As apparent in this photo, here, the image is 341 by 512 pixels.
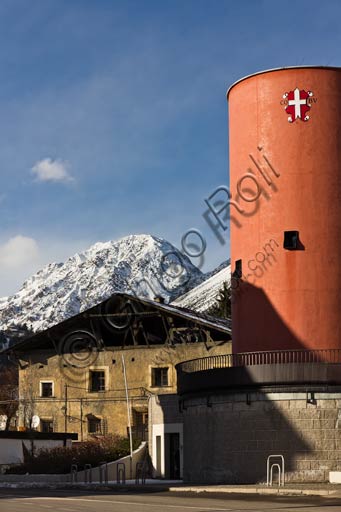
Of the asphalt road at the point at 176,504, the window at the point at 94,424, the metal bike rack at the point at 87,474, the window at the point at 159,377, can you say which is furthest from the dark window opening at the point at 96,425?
the asphalt road at the point at 176,504

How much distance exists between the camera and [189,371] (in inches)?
1565

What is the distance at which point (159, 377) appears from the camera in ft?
183

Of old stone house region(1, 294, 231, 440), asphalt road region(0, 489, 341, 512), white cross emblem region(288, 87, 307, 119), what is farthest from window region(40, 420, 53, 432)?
asphalt road region(0, 489, 341, 512)

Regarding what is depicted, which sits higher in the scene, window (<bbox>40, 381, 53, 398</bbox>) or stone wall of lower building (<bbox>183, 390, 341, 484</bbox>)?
window (<bbox>40, 381, 53, 398</bbox>)

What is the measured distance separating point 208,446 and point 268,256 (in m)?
7.52

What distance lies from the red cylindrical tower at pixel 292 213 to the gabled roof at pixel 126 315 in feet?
54.5

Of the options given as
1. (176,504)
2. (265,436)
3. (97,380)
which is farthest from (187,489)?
(97,380)

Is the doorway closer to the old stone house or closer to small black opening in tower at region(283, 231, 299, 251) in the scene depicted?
small black opening in tower at region(283, 231, 299, 251)

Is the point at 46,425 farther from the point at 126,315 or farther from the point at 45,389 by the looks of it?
the point at 126,315

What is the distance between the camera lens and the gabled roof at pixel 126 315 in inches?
2131

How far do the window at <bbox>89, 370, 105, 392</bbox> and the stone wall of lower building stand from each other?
71.1 ft

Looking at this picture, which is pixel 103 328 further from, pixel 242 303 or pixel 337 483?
pixel 337 483

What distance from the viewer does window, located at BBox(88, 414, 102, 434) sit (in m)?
56.5

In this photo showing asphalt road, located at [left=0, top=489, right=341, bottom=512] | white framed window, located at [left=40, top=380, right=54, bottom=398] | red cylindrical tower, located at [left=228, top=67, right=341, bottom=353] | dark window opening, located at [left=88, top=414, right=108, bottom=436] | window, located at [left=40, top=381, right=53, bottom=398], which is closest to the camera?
asphalt road, located at [left=0, top=489, right=341, bottom=512]
